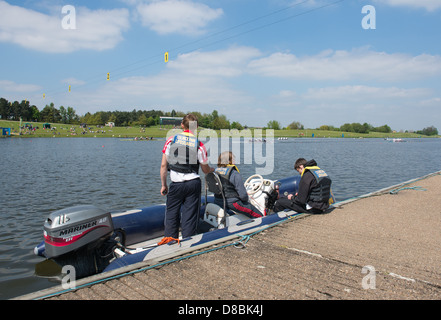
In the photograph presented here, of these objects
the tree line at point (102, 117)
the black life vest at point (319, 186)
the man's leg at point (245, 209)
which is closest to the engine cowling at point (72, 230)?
the man's leg at point (245, 209)

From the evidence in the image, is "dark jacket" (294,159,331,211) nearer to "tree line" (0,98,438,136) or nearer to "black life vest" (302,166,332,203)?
"black life vest" (302,166,332,203)

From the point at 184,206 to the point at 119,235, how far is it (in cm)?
139

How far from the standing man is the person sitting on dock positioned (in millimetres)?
2373

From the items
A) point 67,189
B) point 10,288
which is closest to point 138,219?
point 10,288

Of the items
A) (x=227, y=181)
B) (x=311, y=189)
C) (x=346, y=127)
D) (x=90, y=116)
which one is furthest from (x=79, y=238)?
(x=346, y=127)

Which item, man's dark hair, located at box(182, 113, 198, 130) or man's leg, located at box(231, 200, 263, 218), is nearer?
man's dark hair, located at box(182, 113, 198, 130)

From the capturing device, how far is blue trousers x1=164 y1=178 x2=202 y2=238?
14.6 ft

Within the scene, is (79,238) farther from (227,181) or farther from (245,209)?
(245,209)

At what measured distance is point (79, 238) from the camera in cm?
387

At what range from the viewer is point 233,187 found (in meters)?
5.62

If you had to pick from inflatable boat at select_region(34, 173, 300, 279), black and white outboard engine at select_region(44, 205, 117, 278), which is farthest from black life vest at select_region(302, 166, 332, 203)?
black and white outboard engine at select_region(44, 205, 117, 278)

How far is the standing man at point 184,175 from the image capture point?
4.36m

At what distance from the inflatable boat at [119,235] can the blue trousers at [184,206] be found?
24 cm

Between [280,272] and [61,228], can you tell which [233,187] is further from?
[61,228]
